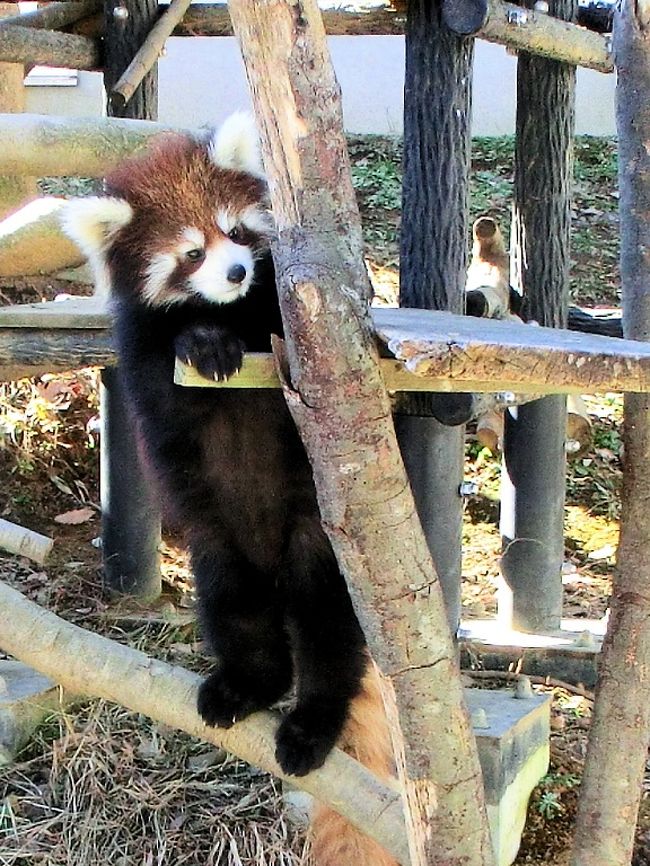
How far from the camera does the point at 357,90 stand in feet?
29.0

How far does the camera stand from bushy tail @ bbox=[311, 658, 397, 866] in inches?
95.2

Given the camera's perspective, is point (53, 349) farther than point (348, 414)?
Yes

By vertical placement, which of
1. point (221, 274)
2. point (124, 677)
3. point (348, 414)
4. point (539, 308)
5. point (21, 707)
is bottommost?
point (21, 707)

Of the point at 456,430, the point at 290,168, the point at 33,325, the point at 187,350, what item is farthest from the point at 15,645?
the point at 456,430

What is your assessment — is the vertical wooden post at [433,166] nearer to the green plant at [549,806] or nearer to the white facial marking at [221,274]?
the white facial marking at [221,274]

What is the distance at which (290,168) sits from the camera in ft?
5.17

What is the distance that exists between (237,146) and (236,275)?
1.45ft

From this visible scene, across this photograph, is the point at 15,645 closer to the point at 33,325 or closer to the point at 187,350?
the point at 187,350

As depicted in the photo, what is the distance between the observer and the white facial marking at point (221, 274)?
232 centimetres

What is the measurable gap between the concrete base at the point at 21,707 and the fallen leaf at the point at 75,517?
145 centimetres

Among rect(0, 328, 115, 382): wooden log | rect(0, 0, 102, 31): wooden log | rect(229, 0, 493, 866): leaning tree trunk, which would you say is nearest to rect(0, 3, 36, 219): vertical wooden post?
rect(0, 0, 102, 31): wooden log

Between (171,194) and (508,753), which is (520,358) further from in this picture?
(508,753)

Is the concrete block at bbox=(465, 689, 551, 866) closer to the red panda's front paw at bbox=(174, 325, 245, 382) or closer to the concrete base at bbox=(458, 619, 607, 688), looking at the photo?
the concrete base at bbox=(458, 619, 607, 688)

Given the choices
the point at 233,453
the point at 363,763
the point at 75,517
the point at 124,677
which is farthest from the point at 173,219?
the point at 75,517
